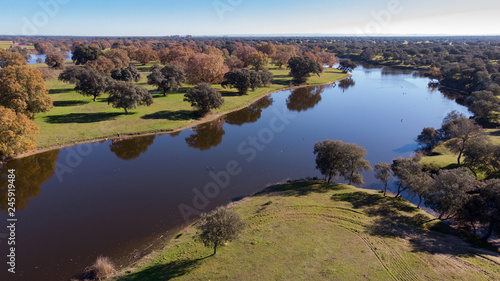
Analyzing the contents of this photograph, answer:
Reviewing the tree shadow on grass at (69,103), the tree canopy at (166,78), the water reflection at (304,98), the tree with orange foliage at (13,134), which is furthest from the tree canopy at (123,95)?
the water reflection at (304,98)

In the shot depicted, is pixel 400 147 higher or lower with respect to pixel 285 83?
lower

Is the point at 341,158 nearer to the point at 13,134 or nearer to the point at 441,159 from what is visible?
the point at 441,159

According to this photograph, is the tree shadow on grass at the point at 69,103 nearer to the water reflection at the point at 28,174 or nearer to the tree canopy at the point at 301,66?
the water reflection at the point at 28,174

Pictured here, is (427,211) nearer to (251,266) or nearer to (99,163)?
(251,266)

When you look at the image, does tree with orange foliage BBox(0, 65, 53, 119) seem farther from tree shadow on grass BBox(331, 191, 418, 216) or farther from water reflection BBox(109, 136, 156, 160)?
tree shadow on grass BBox(331, 191, 418, 216)

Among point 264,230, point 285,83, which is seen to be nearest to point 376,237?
point 264,230

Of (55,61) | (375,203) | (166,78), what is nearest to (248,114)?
(166,78)

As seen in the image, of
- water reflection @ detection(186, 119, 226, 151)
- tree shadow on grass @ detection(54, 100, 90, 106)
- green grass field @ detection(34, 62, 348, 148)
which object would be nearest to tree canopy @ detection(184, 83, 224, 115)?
green grass field @ detection(34, 62, 348, 148)
